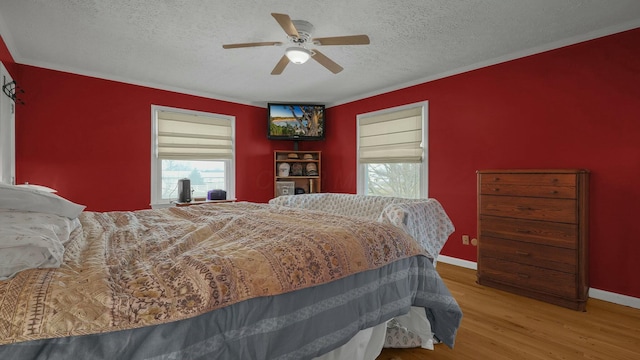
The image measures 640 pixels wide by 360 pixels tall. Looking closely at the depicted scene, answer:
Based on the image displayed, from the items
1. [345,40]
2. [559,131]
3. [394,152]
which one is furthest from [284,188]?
[559,131]

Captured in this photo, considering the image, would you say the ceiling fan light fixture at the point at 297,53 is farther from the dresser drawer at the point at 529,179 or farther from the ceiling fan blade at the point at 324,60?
the dresser drawer at the point at 529,179

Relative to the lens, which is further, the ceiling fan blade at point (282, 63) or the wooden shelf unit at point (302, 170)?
the wooden shelf unit at point (302, 170)

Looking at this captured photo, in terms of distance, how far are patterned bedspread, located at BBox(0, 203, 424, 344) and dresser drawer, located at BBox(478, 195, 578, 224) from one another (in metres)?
1.68

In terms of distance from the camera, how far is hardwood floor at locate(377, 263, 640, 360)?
1821 mm

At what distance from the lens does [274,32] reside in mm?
2580

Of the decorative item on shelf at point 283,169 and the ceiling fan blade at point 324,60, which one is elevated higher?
the ceiling fan blade at point 324,60

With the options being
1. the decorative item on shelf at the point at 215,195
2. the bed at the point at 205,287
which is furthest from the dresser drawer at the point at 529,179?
the decorative item on shelf at the point at 215,195

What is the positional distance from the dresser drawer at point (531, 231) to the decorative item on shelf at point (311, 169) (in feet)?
9.19

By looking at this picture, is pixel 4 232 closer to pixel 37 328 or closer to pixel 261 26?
pixel 37 328

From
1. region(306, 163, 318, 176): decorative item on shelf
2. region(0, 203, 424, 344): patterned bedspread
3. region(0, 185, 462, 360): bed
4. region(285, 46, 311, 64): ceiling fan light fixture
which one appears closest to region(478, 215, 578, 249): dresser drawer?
region(0, 185, 462, 360): bed

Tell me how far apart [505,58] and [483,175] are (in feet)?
4.42

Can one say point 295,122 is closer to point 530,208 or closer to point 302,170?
point 302,170

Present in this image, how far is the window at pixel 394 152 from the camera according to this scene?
398cm

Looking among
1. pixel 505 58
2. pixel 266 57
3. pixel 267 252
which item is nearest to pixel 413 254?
pixel 267 252
